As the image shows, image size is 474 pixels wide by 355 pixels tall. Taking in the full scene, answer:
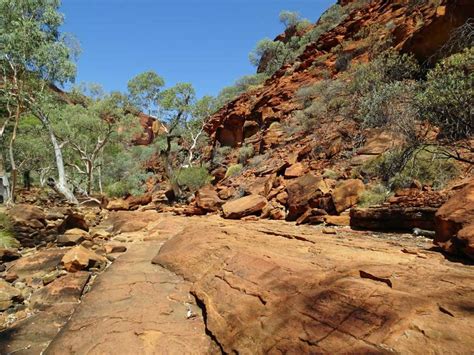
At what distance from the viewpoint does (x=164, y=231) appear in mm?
9602

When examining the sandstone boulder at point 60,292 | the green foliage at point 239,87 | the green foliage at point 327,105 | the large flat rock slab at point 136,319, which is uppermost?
the green foliage at point 239,87

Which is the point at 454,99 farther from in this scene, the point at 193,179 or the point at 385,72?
the point at 193,179

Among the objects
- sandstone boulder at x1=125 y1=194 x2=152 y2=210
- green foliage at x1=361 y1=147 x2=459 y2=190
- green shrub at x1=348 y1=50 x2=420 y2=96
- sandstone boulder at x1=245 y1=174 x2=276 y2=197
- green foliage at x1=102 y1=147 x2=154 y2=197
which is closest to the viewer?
green foliage at x1=361 y1=147 x2=459 y2=190

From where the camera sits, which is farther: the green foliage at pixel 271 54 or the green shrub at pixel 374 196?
the green foliage at pixel 271 54

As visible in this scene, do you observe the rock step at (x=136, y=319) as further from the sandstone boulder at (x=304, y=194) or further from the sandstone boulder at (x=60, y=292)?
the sandstone boulder at (x=304, y=194)

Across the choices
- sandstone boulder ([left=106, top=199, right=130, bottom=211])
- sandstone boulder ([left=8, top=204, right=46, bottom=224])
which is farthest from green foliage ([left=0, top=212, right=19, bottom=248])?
sandstone boulder ([left=106, top=199, right=130, bottom=211])

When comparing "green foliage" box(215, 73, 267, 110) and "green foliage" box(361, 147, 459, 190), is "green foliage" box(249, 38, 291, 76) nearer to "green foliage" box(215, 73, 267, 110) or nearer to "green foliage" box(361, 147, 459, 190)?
"green foliage" box(215, 73, 267, 110)

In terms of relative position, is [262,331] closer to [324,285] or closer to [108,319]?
[324,285]

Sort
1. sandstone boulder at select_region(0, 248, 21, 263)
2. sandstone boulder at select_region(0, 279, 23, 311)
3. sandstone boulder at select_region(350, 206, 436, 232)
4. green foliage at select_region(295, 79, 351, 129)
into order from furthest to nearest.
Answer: green foliage at select_region(295, 79, 351, 129) < sandstone boulder at select_region(0, 248, 21, 263) < sandstone boulder at select_region(350, 206, 436, 232) < sandstone boulder at select_region(0, 279, 23, 311)

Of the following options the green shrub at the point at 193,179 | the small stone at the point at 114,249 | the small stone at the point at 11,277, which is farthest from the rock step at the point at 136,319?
the green shrub at the point at 193,179

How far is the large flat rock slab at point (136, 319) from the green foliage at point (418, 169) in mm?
5555

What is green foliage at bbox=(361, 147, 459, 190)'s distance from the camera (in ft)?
24.8

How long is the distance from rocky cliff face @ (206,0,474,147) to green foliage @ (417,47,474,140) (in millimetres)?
4446

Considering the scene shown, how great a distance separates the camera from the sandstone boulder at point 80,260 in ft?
19.1
